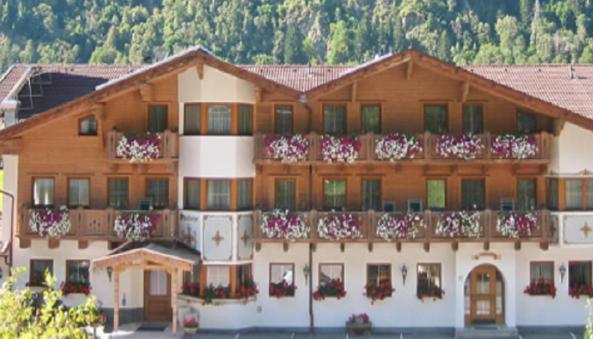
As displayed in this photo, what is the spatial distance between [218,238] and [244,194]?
1.61m

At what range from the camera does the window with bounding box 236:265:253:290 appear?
2638 centimetres

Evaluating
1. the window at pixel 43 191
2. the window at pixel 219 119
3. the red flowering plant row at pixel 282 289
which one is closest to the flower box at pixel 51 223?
the window at pixel 43 191

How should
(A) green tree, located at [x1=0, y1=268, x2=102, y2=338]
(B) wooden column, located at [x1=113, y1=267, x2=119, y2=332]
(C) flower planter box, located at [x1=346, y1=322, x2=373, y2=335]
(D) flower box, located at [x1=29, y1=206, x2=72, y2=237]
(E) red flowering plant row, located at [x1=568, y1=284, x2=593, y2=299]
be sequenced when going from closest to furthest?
(A) green tree, located at [x1=0, y1=268, x2=102, y2=338]
(B) wooden column, located at [x1=113, y1=267, x2=119, y2=332]
(D) flower box, located at [x1=29, y1=206, x2=72, y2=237]
(C) flower planter box, located at [x1=346, y1=322, x2=373, y2=335]
(E) red flowering plant row, located at [x1=568, y1=284, x2=593, y2=299]

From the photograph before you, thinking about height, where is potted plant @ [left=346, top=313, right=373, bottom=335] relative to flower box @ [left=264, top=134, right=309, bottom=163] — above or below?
→ below

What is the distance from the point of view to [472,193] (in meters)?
27.0

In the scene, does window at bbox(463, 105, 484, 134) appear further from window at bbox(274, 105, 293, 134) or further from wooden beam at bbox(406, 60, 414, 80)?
window at bbox(274, 105, 293, 134)

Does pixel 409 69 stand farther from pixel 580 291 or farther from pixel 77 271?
pixel 77 271

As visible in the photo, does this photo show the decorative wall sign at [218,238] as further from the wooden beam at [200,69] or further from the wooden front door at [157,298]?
the wooden beam at [200,69]

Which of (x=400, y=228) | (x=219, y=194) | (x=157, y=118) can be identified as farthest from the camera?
(x=157, y=118)

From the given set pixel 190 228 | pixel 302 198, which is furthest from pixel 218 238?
pixel 302 198

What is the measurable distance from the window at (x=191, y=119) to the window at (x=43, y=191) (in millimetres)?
4577

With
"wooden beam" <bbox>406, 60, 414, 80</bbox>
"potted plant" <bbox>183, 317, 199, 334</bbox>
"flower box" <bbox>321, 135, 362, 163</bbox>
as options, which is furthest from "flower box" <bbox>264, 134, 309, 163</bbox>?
"potted plant" <bbox>183, 317, 199, 334</bbox>

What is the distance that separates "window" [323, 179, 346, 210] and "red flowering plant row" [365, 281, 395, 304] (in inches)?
106

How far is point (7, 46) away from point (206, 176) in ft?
575
